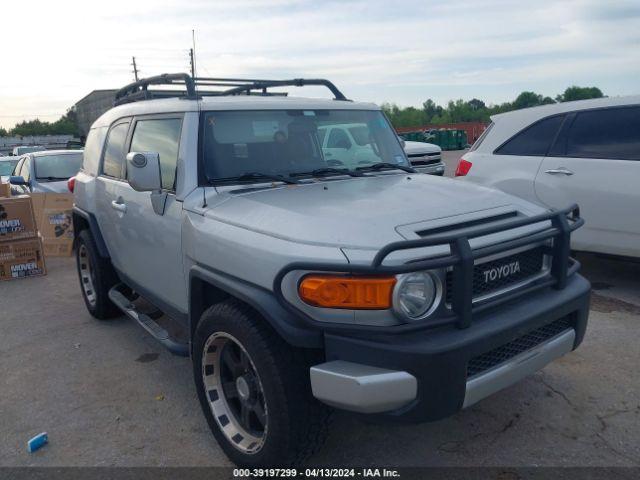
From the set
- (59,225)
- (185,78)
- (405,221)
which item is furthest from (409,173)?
(59,225)

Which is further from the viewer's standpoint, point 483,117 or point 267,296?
point 483,117

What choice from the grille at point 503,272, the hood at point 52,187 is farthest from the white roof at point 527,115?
the hood at point 52,187

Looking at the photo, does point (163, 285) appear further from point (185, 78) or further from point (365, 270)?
point (365, 270)

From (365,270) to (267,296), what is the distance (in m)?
0.50

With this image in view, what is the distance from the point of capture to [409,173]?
13.2 feet

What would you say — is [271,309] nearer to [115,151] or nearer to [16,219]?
[115,151]

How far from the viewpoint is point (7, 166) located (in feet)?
48.4

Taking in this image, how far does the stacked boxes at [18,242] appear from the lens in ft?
24.2

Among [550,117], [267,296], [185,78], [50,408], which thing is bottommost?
[50,408]

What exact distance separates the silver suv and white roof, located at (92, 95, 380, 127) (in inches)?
0.7

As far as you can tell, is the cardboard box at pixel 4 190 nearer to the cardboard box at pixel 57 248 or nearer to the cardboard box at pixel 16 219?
the cardboard box at pixel 16 219

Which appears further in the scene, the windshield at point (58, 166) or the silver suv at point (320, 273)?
the windshield at point (58, 166)

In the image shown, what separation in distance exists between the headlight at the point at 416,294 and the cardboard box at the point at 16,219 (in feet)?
21.8

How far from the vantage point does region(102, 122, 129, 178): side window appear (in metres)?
4.51
